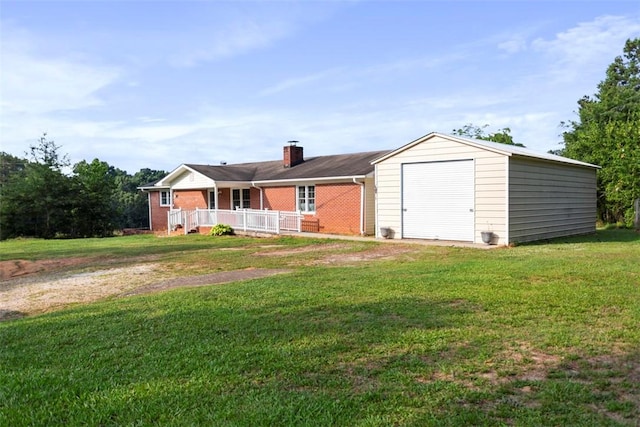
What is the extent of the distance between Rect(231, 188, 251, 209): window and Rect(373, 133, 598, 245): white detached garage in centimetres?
1017

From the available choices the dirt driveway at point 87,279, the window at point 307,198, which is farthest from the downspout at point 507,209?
the window at point 307,198

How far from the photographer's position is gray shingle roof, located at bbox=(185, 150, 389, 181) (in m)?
20.5

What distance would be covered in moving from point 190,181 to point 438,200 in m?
14.5

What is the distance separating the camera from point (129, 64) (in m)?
15.5

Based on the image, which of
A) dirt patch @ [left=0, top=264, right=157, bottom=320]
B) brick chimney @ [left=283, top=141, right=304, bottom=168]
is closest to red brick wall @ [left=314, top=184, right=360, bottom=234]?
brick chimney @ [left=283, top=141, right=304, bottom=168]

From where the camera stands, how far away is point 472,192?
578 inches

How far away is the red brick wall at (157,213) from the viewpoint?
98.8ft

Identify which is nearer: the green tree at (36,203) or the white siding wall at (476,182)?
the white siding wall at (476,182)

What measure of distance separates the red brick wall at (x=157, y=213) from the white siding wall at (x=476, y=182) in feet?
57.2

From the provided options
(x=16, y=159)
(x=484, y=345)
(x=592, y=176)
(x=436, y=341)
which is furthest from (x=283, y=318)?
(x=16, y=159)

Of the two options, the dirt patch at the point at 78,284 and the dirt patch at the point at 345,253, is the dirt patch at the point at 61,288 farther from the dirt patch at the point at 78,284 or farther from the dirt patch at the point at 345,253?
the dirt patch at the point at 345,253

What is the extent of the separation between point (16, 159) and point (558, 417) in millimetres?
66232

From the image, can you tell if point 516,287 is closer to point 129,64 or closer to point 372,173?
point 372,173

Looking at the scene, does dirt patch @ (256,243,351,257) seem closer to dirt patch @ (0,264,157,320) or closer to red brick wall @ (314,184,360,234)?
dirt patch @ (0,264,157,320)
